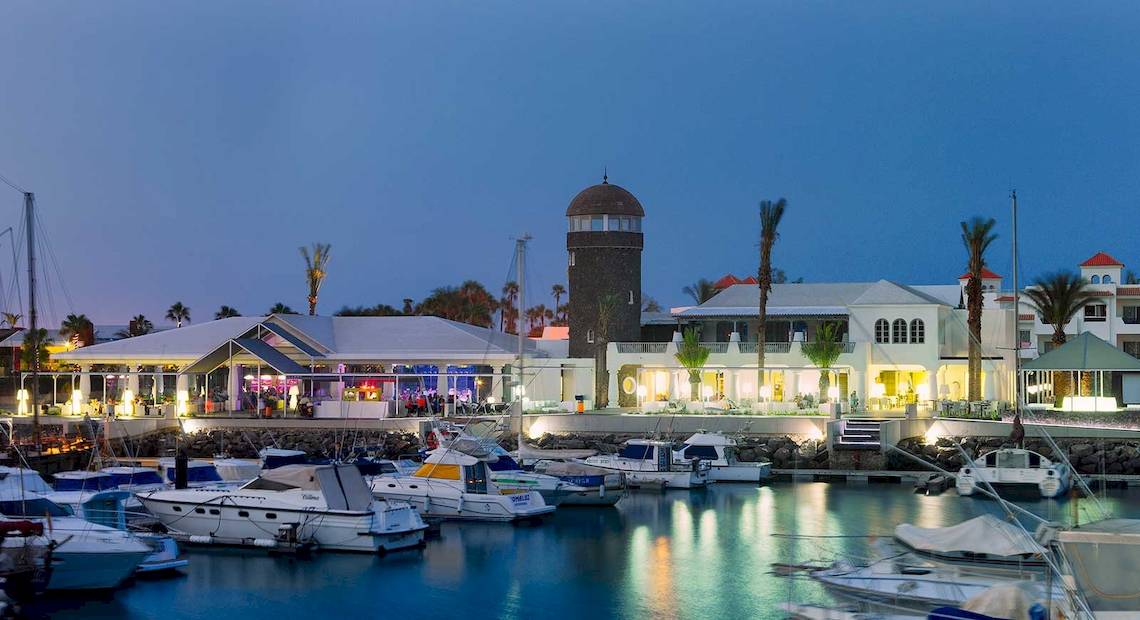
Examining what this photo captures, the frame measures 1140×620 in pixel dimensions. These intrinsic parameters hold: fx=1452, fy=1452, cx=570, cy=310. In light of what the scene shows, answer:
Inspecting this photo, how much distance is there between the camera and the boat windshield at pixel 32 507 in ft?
104

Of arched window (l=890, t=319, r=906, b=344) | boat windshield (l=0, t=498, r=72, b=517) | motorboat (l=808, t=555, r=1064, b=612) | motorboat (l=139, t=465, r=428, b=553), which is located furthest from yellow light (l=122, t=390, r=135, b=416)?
motorboat (l=808, t=555, r=1064, b=612)

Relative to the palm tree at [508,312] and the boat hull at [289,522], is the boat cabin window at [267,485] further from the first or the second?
the palm tree at [508,312]

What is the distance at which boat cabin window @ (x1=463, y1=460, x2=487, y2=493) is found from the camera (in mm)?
40031

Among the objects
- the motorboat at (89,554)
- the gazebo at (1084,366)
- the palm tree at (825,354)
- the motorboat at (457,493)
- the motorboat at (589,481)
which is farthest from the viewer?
the palm tree at (825,354)

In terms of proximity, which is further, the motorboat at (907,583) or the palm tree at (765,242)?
the palm tree at (765,242)

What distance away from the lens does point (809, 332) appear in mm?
67000

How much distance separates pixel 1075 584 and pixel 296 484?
19.2 metres

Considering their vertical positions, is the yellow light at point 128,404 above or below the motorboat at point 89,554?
above

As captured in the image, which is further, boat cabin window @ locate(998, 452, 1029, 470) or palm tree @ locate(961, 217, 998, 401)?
palm tree @ locate(961, 217, 998, 401)

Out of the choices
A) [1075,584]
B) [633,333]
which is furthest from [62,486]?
[633,333]

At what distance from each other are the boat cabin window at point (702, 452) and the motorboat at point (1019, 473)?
339 inches

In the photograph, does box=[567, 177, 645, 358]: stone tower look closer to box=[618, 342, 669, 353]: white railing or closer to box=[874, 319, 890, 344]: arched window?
box=[618, 342, 669, 353]: white railing

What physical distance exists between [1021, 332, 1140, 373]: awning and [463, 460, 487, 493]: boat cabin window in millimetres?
27284

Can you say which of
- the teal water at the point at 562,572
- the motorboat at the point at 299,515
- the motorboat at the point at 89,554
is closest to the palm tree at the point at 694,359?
the teal water at the point at 562,572
